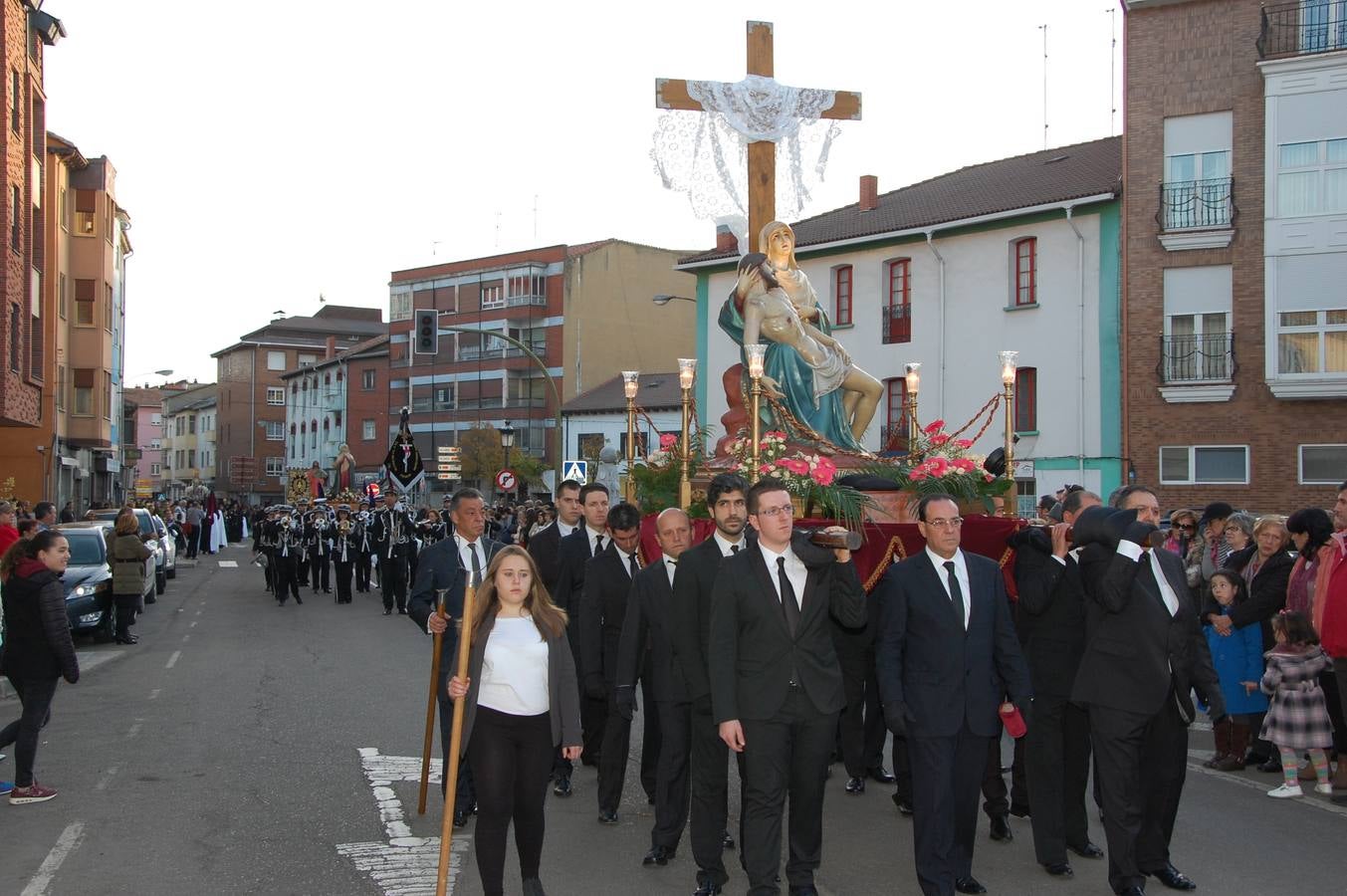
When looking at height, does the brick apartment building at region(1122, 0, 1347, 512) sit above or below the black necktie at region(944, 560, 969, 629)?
above

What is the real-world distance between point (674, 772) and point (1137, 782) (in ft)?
7.58

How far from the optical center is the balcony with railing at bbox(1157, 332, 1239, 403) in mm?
27672

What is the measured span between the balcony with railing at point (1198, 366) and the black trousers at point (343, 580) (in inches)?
661

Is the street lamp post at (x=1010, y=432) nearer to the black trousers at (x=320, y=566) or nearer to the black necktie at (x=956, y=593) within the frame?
the black necktie at (x=956, y=593)

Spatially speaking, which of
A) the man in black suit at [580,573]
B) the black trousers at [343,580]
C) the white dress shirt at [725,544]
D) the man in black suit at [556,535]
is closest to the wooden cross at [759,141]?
the man in black suit at [556,535]

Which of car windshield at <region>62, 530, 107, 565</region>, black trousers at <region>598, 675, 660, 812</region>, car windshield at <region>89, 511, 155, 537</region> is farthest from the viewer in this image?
car windshield at <region>89, 511, 155, 537</region>

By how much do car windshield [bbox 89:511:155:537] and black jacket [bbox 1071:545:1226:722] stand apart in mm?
18486

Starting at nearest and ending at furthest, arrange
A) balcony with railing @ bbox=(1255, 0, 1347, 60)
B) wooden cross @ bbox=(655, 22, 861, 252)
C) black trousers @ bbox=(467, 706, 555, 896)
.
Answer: black trousers @ bbox=(467, 706, 555, 896) → wooden cross @ bbox=(655, 22, 861, 252) → balcony with railing @ bbox=(1255, 0, 1347, 60)

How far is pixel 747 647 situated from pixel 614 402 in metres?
49.1

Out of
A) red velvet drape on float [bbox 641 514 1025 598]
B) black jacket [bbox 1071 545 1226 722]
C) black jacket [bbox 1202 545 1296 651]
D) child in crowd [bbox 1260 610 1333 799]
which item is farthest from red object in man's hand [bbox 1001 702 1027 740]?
black jacket [bbox 1202 545 1296 651]

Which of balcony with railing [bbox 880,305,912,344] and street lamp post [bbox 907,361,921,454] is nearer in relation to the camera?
street lamp post [bbox 907,361,921,454]

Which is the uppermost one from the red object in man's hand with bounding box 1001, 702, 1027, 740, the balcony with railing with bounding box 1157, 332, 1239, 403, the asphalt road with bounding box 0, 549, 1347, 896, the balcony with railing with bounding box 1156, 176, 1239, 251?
the balcony with railing with bounding box 1156, 176, 1239, 251

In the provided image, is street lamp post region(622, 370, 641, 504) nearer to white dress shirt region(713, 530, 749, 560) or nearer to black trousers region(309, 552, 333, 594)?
white dress shirt region(713, 530, 749, 560)

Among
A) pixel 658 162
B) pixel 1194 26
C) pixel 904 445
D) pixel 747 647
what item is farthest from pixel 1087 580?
pixel 1194 26
